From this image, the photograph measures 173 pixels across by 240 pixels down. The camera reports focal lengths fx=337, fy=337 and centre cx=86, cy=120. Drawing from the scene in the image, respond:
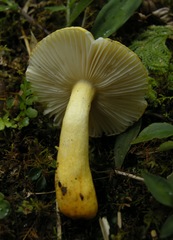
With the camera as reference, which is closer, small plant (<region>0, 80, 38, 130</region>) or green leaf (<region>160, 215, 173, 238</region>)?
green leaf (<region>160, 215, 173, 238</region>)

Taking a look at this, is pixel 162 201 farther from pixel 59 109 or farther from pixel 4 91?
pixel 4 91

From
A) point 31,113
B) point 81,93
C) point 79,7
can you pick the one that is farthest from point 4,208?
point 79,7

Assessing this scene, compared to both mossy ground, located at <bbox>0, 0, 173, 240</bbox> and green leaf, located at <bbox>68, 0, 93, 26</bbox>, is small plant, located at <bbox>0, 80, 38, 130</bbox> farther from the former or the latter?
green leaf, located at <bbox>68, 0, 93, 26</bbox>

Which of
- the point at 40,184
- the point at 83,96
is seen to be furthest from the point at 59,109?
the point at 40,184

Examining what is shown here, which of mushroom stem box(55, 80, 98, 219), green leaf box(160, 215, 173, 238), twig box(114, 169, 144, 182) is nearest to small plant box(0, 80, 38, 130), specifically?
mushroom stem box(55, 80, 98, 219)

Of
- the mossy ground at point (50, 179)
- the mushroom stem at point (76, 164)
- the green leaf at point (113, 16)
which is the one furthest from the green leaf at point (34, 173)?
the green leaf at point (113, 16)
